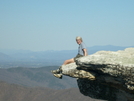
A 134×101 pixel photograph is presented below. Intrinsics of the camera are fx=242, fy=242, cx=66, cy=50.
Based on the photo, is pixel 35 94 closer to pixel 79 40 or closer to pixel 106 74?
pixel 79 40

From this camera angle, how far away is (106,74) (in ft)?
46.9

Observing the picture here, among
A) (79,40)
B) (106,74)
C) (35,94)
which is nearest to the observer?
(106,74)

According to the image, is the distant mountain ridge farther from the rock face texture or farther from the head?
the head

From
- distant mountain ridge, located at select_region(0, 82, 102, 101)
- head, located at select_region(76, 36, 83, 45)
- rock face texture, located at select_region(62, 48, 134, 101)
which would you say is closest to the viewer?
rock face texture, located at select_region(62, 48, 134, 101)

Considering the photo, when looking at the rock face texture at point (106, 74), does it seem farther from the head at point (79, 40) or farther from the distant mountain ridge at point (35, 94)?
the distant mountain ridge at point (35, 94)

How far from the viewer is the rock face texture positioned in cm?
1316

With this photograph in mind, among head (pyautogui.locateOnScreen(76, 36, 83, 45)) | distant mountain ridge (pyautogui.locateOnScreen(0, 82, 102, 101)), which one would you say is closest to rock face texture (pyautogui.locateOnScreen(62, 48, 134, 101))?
head (pyautogui.locateOnScreen(76, 36, 83, 45))

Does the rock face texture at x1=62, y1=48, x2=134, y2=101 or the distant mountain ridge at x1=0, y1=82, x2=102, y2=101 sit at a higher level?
the rock face texture at x1=62, y1=48, x2=134, y2=101

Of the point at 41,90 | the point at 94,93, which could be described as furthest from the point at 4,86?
the point at 94,93

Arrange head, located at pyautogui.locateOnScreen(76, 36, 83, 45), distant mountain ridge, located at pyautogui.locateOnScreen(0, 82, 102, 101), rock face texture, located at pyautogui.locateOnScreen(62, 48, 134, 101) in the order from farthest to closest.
→ distant mountain ridge, located at pyautogui.locateOnScreen(0, 82, 102, 101) < head, located at pyautogui.locateOnScreen(76, 36, 83, 45) < rock face texture, located at pyautogui.locateOnScreen(62, 48, 134, 101)

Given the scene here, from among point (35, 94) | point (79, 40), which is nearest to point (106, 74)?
point (79, 40)

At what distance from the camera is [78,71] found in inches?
603

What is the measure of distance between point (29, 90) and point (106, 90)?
373 ft

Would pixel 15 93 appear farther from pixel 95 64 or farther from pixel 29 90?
pixel 95 64
